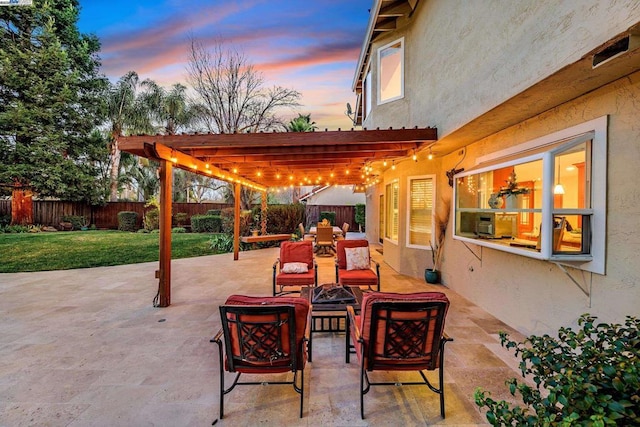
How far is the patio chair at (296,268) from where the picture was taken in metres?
5.00

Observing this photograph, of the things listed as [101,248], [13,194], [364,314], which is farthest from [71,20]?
[364,314]

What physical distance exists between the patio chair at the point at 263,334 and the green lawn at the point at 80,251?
823 centimetres

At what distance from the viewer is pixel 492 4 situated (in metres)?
3.40

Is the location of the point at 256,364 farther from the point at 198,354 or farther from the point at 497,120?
the point at 497,120

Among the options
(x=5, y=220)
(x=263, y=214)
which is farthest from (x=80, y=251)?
(x=5, y=220)

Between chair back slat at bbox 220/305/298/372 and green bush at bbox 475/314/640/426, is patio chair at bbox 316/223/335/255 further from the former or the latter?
green bush at bbox 475/314/640/426

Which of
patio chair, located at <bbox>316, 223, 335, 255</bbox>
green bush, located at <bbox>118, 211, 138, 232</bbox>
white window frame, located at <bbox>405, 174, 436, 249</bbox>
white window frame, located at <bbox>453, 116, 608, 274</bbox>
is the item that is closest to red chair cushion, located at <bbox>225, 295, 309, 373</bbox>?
white window frame, located at <bbox>453, 116, 608, 274</bbox>

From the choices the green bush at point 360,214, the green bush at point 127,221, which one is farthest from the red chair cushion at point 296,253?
the green bush at point 127,221

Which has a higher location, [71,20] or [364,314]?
[71,20]

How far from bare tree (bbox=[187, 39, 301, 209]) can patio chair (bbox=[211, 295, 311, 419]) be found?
11498 millimetres

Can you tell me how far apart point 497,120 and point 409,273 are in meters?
4.06

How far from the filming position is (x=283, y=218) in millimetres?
14016

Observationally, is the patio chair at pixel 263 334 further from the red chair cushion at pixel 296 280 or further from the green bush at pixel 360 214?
the green bush at pixel 360 214

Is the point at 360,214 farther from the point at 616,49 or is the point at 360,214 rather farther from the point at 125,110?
the point at 616,49
